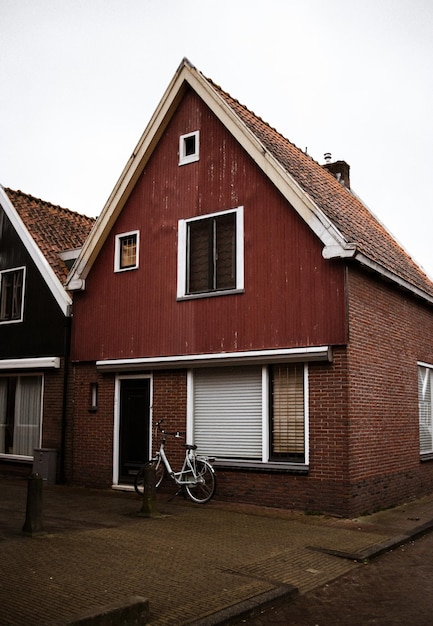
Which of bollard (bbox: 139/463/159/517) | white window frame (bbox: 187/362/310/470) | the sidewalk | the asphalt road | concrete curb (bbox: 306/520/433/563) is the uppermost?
white window frame (bbox: 187/362/310/470)

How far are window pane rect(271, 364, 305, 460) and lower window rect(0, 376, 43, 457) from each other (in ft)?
23.4

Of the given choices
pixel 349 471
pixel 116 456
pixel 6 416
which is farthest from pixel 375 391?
pixel 6 416

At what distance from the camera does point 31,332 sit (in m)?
17.0

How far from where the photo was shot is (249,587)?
6.79m

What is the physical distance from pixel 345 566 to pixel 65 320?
10111 mm

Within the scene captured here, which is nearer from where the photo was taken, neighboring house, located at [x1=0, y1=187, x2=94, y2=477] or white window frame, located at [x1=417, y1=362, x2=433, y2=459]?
white window frame, located at [x1=417, y1=362, x2=433, y2=459]

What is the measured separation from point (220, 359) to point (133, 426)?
3060mm

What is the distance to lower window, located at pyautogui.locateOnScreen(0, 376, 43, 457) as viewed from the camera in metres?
16.7

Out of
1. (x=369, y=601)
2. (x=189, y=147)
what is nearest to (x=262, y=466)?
(x=369, y=601)

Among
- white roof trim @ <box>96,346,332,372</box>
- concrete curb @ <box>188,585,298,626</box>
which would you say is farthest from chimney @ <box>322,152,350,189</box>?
concrete curb @ <box>188,585,298,626</box>

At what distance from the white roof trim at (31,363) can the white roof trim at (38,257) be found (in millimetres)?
1226

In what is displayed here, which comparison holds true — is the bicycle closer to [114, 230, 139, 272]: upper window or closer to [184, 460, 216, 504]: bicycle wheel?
[184, 460, 216, 504]: bicycle wheel

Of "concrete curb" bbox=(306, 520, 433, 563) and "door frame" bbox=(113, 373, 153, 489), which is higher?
"door frame" bbox=(113, 373, 153, 489)

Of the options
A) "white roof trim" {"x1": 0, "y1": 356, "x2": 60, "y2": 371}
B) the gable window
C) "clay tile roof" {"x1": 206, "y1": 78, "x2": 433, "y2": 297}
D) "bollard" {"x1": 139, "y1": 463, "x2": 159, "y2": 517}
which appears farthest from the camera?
"white roof trim" {"x1": 0, "y1": 356, "x2": 60, "y2": 371}
